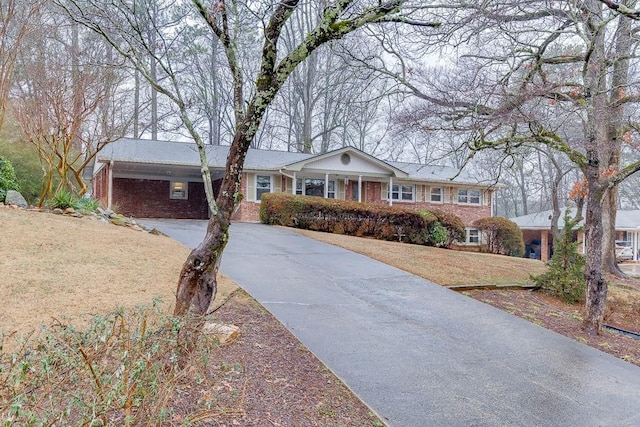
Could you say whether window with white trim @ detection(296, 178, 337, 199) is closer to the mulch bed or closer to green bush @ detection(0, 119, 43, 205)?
green bush @ detection(0, 119, 43, 205)

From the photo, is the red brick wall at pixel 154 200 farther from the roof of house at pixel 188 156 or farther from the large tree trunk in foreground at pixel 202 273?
the large tree trunk in foreground at pixel 202 273

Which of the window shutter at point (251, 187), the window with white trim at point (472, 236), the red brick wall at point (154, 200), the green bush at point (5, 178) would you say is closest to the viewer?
the green bush at point (5, 178)

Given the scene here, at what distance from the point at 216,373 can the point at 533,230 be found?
2945cm

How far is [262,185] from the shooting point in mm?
20531

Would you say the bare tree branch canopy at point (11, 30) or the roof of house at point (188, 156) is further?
the roof of house at point (188, 156)

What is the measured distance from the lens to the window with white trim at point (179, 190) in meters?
22.5

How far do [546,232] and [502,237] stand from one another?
10.1 m

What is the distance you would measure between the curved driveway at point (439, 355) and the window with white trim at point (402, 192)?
14.8m

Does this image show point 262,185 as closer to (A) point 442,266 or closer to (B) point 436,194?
(B) point 436,194

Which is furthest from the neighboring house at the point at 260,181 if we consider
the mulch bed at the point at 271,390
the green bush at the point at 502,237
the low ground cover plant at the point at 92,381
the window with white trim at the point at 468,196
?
the low ground cover plant at the point at 92,381

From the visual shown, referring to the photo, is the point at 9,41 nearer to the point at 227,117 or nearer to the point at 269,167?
the point at 269,167

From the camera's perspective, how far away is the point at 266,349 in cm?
466

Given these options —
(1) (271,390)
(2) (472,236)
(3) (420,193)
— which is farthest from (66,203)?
(2) (472,236)

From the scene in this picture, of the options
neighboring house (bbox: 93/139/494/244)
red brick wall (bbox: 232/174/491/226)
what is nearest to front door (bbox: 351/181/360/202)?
neighboring house (bbox: 93/139/494/244)
